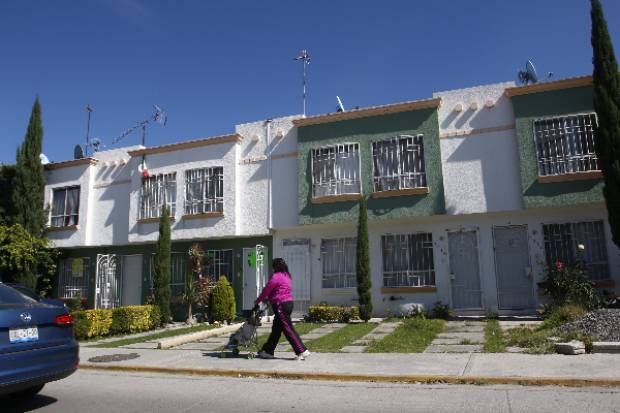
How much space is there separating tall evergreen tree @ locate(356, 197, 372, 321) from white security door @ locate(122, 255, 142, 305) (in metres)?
9.24

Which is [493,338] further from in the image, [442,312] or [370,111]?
[370,111]

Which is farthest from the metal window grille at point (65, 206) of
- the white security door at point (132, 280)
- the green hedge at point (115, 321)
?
the green hedge at point (115, 321)

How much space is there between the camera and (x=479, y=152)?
1581cm

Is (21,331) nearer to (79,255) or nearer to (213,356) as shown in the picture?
(213,356)

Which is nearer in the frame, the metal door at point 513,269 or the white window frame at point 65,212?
the metal door at point 513,269

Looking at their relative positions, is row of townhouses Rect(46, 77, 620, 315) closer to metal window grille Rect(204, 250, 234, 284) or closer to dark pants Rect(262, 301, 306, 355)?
metal window grille Rect(204, 250, 234, 284)

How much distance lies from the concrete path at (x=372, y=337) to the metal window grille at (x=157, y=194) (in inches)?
368

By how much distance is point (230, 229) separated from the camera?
18328 mm

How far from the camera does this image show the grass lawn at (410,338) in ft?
34.1

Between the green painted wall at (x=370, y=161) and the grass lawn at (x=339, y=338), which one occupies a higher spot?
the green painted wall at (x=370, y=161)

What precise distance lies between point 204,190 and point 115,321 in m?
5.76

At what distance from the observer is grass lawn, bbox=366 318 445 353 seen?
1040 cm

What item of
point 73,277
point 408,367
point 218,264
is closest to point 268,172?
point 218,264

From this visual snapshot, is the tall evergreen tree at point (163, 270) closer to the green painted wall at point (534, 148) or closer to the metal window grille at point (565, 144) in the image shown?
the green painted wall at point (534, 148)
